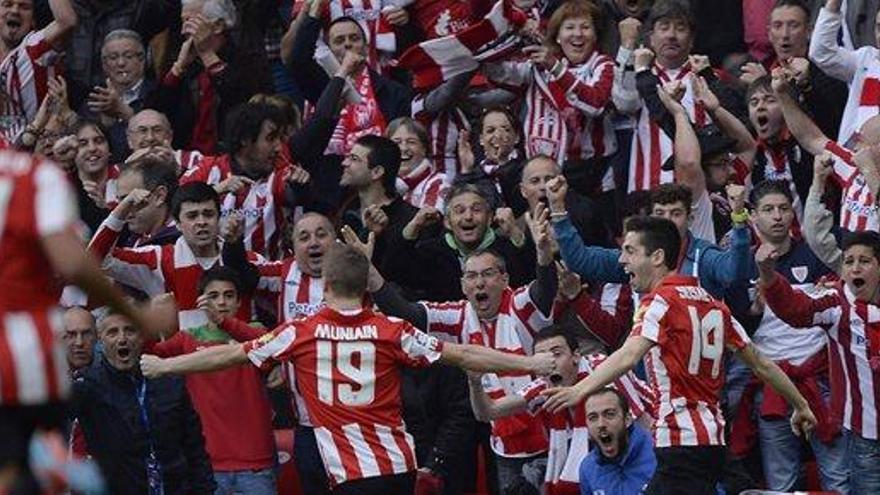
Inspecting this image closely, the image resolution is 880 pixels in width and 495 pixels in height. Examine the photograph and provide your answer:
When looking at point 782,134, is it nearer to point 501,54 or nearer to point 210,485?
point 501,54

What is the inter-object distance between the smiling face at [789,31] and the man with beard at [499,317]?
9.20 ft

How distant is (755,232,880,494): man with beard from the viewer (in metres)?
14.4

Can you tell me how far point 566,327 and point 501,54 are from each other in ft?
9.44

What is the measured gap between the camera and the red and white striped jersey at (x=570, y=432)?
47.2 feet

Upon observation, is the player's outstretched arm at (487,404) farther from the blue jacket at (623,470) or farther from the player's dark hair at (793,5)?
the player's dark hair at (793,5)

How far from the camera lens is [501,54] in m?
17.0

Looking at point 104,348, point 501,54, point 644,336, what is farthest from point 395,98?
point 644,336

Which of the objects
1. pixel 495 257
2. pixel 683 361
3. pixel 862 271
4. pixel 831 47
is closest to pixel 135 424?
pixel 495 257

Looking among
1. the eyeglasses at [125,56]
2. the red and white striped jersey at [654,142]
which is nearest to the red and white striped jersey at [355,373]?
the red and white striped jersey at [654,142]

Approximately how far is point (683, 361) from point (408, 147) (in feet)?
12.4

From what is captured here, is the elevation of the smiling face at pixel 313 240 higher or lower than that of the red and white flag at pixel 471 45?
lower

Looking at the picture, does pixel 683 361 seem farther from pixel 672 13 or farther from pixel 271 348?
pixel 672 13

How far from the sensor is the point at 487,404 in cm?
1367

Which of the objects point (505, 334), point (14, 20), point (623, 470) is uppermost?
point (14, 20)
